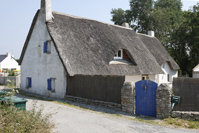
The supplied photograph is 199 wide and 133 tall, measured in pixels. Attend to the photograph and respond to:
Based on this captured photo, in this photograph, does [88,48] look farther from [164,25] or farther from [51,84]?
[164,25]

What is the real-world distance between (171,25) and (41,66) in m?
31.1

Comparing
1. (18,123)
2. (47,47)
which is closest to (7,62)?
(47,47)

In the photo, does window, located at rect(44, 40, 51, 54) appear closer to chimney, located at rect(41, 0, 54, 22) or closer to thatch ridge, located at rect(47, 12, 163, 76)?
thatch ridge, located at rect(47, 12, 163, 76)

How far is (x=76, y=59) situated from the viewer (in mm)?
14750

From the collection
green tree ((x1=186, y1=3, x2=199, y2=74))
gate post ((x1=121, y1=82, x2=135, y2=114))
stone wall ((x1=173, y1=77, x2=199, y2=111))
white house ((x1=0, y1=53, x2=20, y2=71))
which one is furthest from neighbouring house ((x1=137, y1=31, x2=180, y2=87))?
white house ((x1=0, y1=53, x2=20, y2=71))

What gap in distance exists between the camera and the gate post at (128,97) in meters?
10.3

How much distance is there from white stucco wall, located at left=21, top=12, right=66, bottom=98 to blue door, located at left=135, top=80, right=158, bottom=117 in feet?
21.1

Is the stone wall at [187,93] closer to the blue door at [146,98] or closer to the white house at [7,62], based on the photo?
the blue door at [146,98]

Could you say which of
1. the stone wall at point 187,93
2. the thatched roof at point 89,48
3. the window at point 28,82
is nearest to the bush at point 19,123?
the stone wall at point 187,93

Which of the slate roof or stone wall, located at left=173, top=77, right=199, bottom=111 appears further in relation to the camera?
the slate roof

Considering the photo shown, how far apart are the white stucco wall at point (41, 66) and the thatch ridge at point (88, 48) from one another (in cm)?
98

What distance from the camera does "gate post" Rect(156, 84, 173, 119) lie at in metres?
9.19

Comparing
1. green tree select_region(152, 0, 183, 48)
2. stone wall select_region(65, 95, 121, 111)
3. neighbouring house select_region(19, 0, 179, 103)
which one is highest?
green tree select_region(152, 0, 183, 48)

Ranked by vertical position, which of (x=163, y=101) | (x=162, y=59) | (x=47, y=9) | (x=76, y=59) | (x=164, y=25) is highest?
(x=164, y=25)
